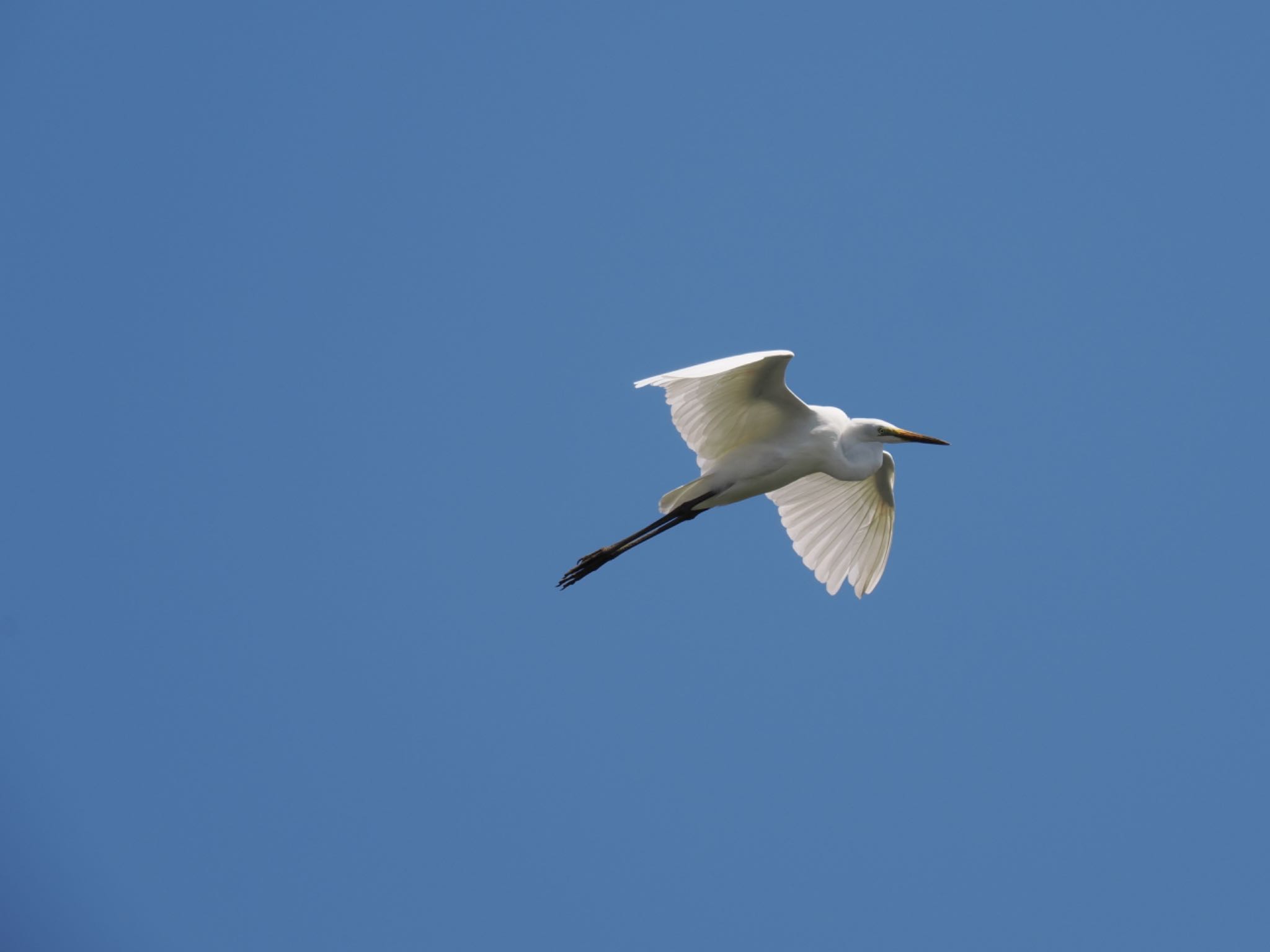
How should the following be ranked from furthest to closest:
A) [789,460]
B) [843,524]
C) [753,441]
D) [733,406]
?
[843,524], [753,441], [789,460], [733,406]

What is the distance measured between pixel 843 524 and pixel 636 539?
1.82m

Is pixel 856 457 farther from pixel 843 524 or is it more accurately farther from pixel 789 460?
pixel 843 524

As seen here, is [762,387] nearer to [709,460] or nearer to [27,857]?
[709,460]

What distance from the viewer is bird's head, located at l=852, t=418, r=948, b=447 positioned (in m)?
8.77

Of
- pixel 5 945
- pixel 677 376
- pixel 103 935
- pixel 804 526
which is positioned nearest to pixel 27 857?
pixel 103 935

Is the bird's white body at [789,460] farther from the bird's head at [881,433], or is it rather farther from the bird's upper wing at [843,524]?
the bird's upper wing at [843,524]

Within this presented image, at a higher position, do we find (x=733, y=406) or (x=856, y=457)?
(x=733, y=406)

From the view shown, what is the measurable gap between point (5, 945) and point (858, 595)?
18.7 metres

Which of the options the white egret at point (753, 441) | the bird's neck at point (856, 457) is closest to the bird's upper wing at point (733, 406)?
the white egret at point (753, 441)

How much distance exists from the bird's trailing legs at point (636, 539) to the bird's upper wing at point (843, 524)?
1.25 metres

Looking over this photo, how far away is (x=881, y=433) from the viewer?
29.1ft

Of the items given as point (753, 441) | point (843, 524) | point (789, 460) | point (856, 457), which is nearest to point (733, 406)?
point (753, 441)

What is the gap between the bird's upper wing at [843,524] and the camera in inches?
378

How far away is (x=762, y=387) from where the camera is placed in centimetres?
816
